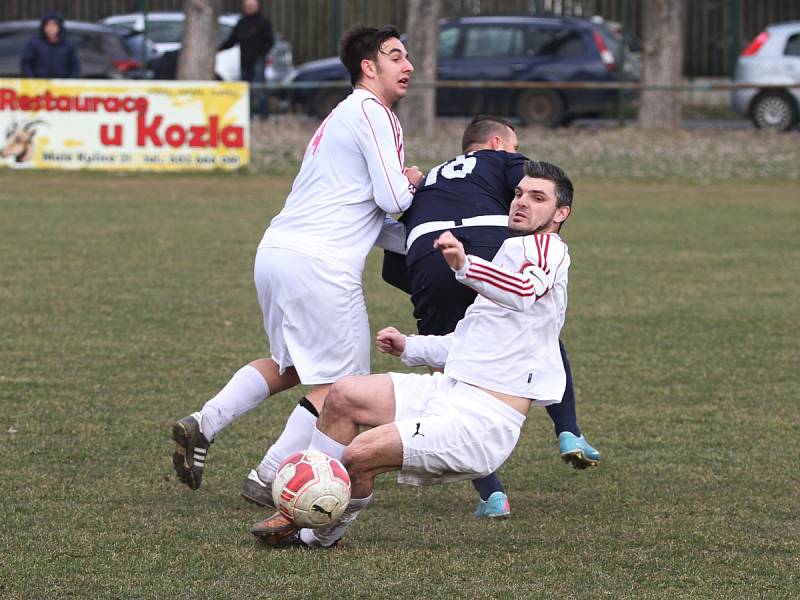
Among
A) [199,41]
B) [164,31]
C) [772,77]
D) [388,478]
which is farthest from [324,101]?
[388,478]

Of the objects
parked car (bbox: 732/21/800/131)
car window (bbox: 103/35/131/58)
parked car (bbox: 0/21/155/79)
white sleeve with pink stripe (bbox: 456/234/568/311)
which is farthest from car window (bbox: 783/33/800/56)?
white sleeve with pink stripe (bbox: 456/234/568/311)

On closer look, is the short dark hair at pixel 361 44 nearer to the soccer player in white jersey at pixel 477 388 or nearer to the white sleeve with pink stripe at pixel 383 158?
the white sleeve with pink stripe at pixel 383 158

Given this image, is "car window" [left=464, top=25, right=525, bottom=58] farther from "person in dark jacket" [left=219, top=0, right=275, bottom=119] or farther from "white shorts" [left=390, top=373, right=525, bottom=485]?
"white shorts" [left=390, top=373, right=525, bottom=485]

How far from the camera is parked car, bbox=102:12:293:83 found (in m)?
27.1

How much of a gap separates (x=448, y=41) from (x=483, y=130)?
19.6 metres

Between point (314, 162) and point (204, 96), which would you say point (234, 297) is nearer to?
point (314, 162)

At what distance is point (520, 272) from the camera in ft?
15.7

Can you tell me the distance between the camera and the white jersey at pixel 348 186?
5.40 meters

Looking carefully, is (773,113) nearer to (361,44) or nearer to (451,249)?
(361,44)

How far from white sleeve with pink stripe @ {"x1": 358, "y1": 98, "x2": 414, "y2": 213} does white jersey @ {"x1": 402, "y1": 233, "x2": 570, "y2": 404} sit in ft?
2.01

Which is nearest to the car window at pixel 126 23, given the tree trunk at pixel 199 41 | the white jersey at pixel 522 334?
the tree trunk at pixel 199 41

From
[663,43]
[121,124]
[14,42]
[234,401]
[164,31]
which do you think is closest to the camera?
[234,401]

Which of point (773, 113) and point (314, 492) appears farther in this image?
point (773, 113)

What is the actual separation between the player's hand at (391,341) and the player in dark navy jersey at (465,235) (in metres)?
0.35
